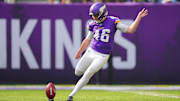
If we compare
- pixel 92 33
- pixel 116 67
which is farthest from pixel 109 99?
pixel 116 67

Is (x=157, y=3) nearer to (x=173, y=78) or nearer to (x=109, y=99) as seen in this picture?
(x=173, y=78)

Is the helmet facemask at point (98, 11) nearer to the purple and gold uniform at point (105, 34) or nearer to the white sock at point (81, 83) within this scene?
the purple and gold uniform at point (105, 34)

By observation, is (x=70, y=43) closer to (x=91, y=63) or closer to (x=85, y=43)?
(x=85, y=43)

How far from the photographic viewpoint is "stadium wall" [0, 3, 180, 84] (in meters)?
13.6

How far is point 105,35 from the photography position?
29.5 ft

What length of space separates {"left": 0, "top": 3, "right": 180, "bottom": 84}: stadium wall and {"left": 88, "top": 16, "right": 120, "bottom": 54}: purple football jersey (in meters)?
4.57

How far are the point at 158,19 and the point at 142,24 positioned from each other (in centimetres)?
41

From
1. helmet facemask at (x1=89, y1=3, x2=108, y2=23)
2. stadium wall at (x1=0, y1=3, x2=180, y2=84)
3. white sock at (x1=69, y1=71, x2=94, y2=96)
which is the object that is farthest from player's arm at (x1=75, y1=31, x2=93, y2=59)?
stadium wall at (x1=0, y1=3, x2=180, y2=84)

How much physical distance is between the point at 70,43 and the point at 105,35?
186 inches

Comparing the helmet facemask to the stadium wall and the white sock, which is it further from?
the stadium wall

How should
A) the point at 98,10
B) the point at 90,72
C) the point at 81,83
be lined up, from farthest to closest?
the point at 98,10 → the point at 90,72 → the point at 81,83

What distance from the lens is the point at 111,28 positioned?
9.01 m

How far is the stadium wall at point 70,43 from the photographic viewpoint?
13633mm

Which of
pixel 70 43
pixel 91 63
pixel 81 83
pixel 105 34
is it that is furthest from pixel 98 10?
pixel 70 43
